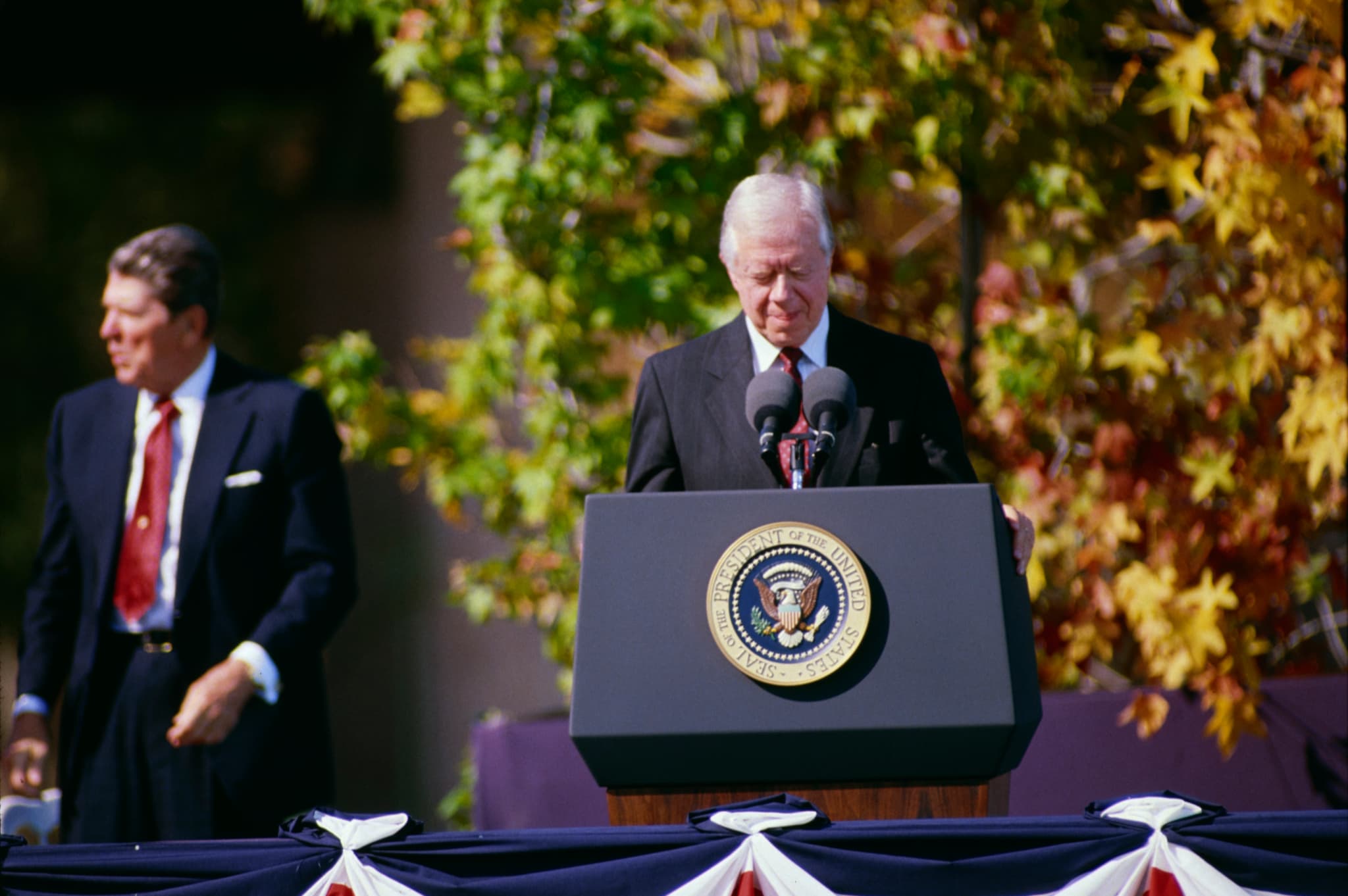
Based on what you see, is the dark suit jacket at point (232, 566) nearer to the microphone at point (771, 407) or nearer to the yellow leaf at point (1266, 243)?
the microphone at point (771, 407)

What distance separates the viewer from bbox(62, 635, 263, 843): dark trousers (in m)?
3.08

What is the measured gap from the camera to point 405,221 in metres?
8.37

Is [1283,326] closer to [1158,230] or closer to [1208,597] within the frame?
[1158,230]

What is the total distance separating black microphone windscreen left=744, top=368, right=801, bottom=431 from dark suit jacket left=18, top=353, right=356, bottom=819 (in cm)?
123

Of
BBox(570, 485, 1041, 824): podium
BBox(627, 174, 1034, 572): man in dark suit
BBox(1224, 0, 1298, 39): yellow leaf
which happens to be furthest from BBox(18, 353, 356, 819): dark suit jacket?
BBox(1224, 0, 1298, 39): yellow leaf

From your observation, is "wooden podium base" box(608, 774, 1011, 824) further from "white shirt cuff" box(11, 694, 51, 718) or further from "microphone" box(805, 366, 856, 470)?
"white shirt cuff" box(11, 694, 51, 718)

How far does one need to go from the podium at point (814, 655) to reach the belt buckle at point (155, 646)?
1255mm

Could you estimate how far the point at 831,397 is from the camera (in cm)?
230

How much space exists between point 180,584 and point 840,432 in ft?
4.73

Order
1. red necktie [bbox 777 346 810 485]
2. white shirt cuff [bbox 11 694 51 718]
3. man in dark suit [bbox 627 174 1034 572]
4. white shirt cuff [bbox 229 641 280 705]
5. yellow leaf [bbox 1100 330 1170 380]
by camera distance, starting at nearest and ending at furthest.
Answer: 1. red necktie [bbox 777 346 810 485]
2. man in dark suit [bbox 627 174 1034 572]
3. white shirt cuff [bbox 229 641 280 705]
4. white shirt cuff [bbox 11 694 51 718]
5. yellow leaf [bbox 1100 330 1170 380]

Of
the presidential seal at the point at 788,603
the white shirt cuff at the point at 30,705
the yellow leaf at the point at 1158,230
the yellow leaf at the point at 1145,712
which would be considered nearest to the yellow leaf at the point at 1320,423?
the yellow leaf at the point at 1158,230

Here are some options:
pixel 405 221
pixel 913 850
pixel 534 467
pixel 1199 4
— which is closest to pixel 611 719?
pixel 913 850

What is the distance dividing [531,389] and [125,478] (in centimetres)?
220

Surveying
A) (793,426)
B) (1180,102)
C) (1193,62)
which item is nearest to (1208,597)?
(1180,102)
